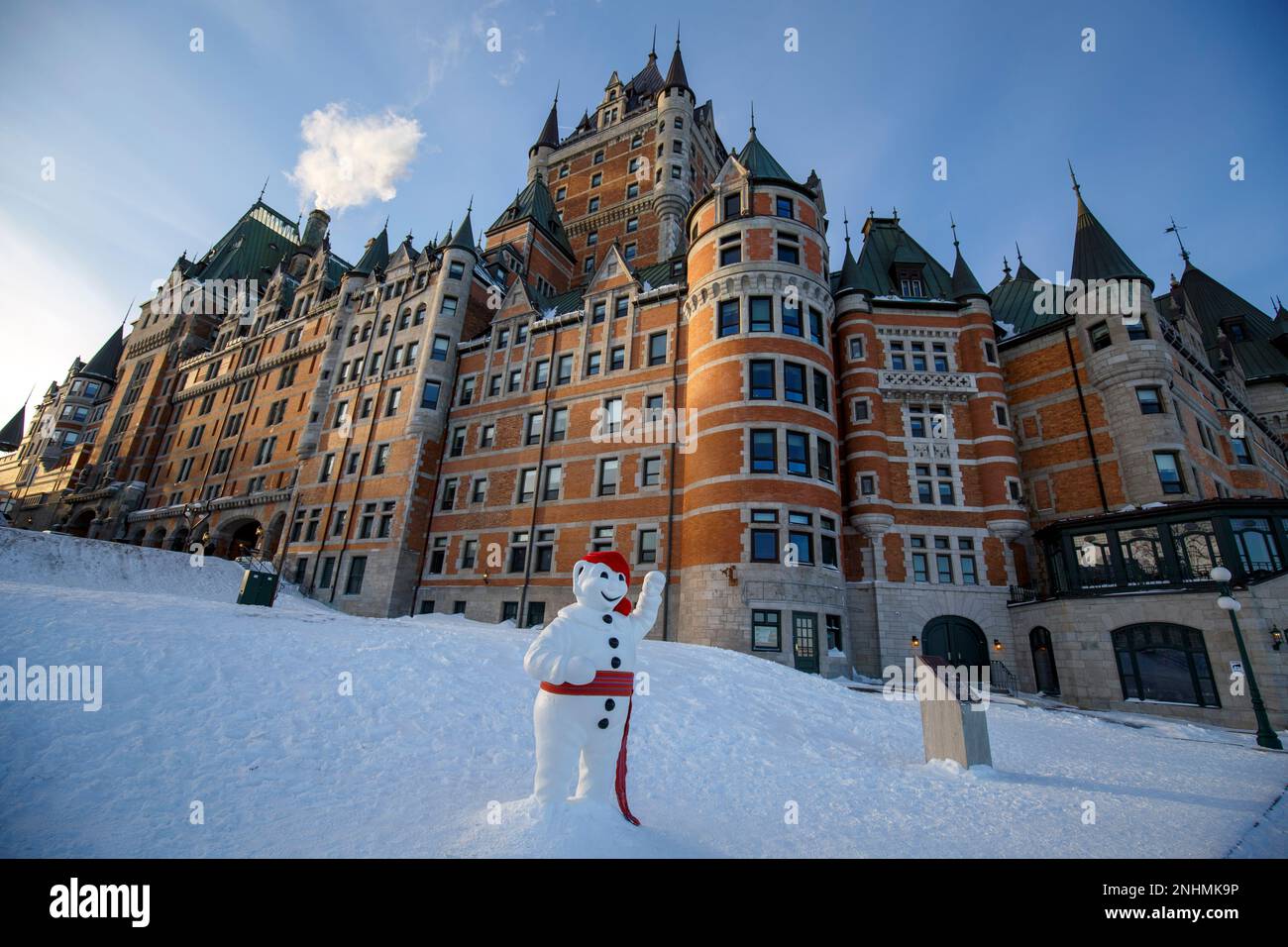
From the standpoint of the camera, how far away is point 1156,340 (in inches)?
894

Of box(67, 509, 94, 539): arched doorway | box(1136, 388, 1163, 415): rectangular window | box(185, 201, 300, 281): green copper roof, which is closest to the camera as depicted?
box(1136, 388, 1163, 415): rectangular window

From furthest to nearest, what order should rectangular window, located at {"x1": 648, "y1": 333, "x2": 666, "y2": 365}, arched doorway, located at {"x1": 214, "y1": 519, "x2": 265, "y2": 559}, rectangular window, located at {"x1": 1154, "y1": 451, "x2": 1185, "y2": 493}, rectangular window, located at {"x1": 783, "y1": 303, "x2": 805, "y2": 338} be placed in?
arched doorway, located at {"x1": 214, "y1": 519, "x2": 265, "y2": 559}, rectangular window, located at {"x1": 648, "y1": 333, "x2": 666, "y2": 365}, rectangular window, located at {"x1": 783, "y1": 303, "x2": 805, "y2": 338}, rectangular window, located at {"x1": 1154, "y1": 451, "x2": 1185, "y2": 493}

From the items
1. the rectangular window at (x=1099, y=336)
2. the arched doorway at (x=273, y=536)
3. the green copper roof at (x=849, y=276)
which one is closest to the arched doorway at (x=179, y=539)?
the arched doorway at (x=273, y=536)

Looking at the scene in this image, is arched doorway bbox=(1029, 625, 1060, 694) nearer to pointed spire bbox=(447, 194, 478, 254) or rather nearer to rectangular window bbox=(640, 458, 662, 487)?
rectangular window bbox=(640, 458, 662, 487)

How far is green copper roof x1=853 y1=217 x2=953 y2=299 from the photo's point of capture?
2803 cm

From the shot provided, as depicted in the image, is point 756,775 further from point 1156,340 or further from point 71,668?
point 1156,340

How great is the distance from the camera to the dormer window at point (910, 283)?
1094 inches

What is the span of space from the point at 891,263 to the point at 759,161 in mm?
9121

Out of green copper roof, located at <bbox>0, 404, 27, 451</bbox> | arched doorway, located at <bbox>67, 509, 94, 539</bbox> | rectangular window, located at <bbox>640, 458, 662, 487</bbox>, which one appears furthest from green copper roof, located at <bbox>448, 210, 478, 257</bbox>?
green copper roof, located at <bbox>0, 404, 27, 451</bbox>

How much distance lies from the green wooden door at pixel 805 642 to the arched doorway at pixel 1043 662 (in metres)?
8.78

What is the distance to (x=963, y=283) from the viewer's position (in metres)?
26.9

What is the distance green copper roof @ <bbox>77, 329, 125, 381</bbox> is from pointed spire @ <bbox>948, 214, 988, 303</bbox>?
79.6 meters
